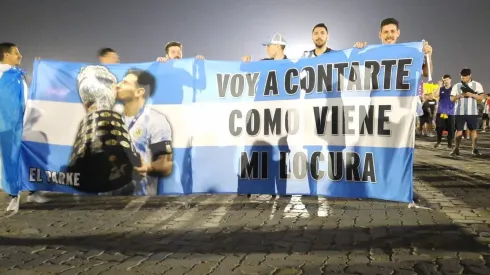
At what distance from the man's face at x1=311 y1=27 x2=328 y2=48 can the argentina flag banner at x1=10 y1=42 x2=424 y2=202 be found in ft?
1.87

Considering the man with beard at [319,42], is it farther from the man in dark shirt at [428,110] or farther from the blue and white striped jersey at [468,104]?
the man in dark shirt at [428,110]

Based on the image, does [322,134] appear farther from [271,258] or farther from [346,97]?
[271,258]

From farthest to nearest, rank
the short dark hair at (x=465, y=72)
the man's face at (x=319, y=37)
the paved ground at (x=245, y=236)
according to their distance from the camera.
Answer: the short dark hair at (x=465, y=72), the man's face at (x=319, y=37), the paved ground at (x=245, y=236)

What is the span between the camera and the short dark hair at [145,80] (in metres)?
6.19

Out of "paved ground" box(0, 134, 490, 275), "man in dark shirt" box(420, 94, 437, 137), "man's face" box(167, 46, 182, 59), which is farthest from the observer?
"man in dark shirt" box(420, 94, 437, 137)

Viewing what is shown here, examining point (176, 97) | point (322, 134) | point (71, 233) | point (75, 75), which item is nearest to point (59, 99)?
point (75, 75)

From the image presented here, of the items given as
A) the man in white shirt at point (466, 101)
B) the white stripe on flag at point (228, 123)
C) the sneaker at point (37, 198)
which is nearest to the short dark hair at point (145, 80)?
the white stripe on flag at point (228, 123)

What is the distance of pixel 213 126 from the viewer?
19.9 feet

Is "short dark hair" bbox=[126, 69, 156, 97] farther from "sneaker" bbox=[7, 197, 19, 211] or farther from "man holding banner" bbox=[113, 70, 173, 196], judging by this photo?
"sneaker" bbox=[7, 197, 19, 211]

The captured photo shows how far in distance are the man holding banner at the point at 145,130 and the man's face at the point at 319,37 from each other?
221 cm

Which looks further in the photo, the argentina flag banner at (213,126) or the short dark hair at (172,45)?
the short dark hair at (172,45)

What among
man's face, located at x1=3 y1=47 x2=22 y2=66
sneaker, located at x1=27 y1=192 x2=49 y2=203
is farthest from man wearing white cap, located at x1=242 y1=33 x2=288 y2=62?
sneaker, located at x1=27 y1=192 x2=49 y2=203

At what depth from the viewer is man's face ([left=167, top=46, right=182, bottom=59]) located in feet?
22.8

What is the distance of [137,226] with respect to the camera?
15.9ft
